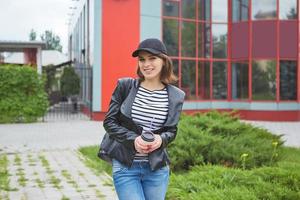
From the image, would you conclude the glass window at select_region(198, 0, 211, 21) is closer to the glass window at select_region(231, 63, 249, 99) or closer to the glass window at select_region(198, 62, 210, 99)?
the glass window at select_region(198, 62, 210, 99)

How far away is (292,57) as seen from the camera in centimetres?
2111

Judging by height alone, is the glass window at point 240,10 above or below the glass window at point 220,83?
above

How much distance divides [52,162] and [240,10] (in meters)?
14.9

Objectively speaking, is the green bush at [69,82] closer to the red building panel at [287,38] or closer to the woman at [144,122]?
the red building panel at [287,38]

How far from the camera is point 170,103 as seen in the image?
3.25 metres

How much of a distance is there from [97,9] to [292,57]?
28.5 feet

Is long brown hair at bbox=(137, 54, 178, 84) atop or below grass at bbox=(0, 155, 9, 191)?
atop

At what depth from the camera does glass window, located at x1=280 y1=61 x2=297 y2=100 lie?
832 inches

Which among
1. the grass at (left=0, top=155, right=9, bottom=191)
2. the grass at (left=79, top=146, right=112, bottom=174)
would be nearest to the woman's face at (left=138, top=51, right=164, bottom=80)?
the grass at (left=0, top=155, right=9, bottom=191)

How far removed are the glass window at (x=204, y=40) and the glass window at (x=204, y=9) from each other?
328mm

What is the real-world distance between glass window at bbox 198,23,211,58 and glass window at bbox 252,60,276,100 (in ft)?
7.55

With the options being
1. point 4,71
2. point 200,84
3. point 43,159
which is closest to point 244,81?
point 200,84

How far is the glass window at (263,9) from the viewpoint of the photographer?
21047mm

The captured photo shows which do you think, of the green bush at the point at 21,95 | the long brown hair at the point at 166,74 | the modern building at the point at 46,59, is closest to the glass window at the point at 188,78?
the green bush at the point at 21,95
